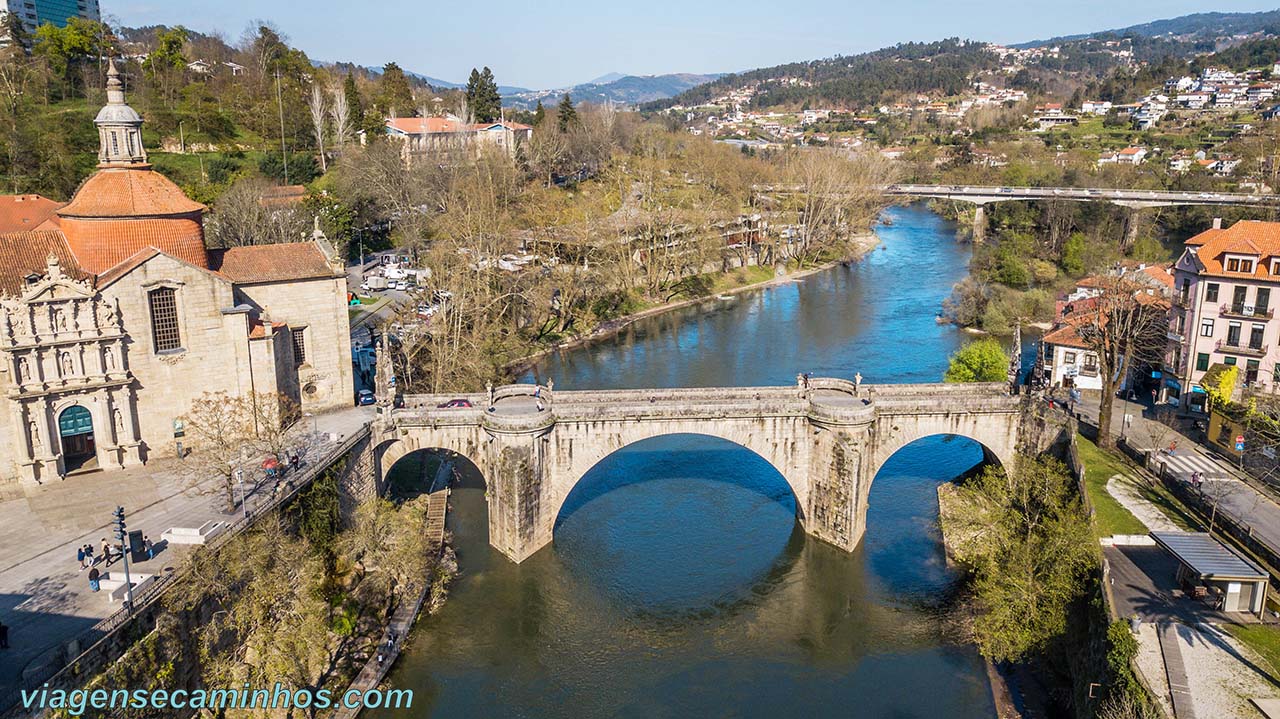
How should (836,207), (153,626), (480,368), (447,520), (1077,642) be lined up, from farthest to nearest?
(836,207) < (480,368) < (447,520) < (1077,642) < (153,626)

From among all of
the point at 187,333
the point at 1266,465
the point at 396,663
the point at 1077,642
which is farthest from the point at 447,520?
the point at 1266,465

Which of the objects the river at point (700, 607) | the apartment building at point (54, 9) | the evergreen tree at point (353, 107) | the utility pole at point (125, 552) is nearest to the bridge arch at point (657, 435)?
the river at point (700, 607)

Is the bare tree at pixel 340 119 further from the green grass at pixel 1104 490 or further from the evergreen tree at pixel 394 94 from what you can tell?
the green grass at pixel 1104 490

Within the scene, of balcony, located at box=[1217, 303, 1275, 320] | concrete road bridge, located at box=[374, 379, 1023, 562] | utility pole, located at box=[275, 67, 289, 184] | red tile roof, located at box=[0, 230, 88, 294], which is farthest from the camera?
utility pole, located at box=[275, 67, 289, 184]

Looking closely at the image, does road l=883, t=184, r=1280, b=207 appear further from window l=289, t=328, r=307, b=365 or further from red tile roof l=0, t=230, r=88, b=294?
red tile roof l=0, t=230, r=88, b=294

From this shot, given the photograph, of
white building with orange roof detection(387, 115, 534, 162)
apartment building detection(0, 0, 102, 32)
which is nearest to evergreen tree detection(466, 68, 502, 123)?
white building with orange roof detection(387, 115, 534, 162)

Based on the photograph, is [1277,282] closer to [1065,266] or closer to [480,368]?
[480,368]
